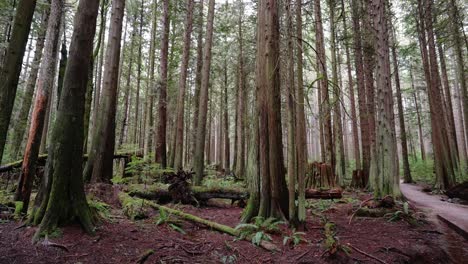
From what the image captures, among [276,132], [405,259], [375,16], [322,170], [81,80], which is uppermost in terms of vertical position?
[375,16]

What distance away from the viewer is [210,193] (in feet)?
26.3

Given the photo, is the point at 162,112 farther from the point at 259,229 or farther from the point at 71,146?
the point at 259,229

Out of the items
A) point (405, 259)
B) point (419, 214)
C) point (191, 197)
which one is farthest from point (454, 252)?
point (191, 197)

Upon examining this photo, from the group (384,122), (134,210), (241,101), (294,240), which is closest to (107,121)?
(134,210)

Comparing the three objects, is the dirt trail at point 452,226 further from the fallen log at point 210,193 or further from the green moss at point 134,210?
the green moss at point 134,210

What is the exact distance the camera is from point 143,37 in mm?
20422

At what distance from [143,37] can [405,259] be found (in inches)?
836

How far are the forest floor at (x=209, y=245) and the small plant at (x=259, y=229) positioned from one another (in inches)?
4.7

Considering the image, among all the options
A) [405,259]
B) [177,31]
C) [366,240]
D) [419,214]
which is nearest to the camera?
[405,259]

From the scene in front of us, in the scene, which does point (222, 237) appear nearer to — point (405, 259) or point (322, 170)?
point (405, 259)

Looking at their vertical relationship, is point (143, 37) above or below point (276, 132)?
above

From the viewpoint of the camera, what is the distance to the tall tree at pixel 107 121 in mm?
8102

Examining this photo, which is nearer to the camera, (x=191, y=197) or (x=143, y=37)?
(x=191, y=197)

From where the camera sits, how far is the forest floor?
344 centimetres
